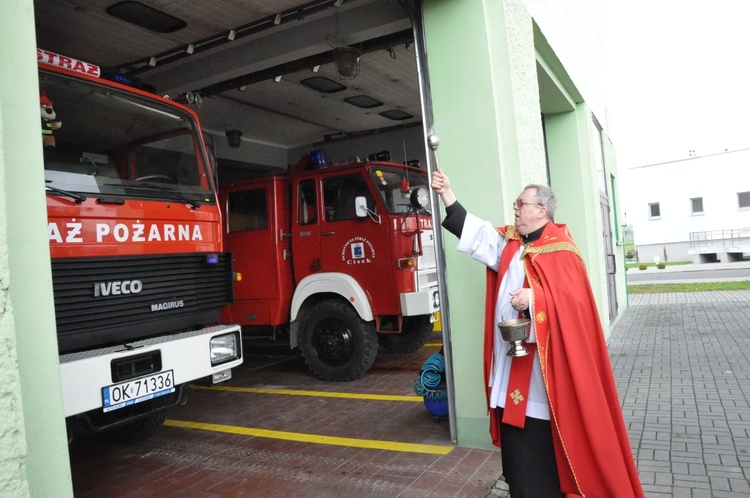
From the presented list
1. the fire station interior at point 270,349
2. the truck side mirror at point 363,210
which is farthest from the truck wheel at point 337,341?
the truck side mirror at point 363,210

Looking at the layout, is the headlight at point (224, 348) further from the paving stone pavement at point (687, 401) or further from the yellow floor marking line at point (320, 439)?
the paving stone pavement at point (687, 401)

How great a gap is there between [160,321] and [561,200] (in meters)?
6.36

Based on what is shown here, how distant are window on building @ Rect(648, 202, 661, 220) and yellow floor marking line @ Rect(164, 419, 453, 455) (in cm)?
3354

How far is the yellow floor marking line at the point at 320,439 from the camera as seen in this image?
13.4 ft

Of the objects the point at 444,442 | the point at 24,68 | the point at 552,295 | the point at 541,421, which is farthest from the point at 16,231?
the point at 444,442

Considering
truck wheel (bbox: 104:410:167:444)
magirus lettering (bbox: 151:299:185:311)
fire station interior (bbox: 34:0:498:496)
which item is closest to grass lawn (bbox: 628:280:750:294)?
fire station interior (bbox: 34:0:498:496)

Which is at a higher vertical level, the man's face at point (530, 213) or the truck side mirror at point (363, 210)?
the truck side mirror at point (363, 210)

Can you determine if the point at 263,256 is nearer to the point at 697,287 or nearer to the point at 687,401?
the point at 687,401

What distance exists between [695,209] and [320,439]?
109ft

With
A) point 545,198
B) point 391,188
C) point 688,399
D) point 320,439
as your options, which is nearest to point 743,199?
point 688,399

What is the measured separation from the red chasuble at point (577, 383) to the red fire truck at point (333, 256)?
11.4 feet

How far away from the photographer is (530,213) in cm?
276

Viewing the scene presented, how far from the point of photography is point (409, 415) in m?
4.94

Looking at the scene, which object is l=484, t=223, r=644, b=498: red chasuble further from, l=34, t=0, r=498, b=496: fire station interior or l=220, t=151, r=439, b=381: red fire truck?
l=220, t=151, r=439, b=381: red fire truck
